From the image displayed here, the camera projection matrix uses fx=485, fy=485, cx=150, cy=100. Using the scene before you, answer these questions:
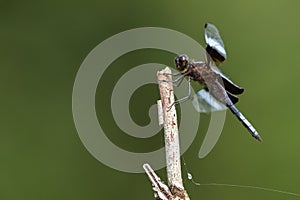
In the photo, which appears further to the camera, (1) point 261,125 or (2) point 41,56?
Result: (2) point 41,56

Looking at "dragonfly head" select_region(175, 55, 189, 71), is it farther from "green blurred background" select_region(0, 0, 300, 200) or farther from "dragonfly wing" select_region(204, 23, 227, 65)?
"green blurred background" select_region(0, 0, 300, 200)

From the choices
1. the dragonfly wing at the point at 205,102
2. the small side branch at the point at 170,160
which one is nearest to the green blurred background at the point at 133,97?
the dragonfly wing at the point at 205,102

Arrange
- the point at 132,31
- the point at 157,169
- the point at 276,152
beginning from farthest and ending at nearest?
the point at 132,31
the point at 276,152
the point at 157,169

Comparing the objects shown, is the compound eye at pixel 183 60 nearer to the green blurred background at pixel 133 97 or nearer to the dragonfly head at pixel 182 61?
the dragonfly head at pixel 182 61

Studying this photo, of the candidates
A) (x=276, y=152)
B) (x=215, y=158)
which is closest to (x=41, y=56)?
(x=215, y=158)

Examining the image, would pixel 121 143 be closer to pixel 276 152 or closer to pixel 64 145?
pixel 64 145

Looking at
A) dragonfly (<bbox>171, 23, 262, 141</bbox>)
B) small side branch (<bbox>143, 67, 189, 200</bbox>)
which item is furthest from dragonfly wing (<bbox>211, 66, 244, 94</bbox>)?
small side branch (<bbox>143, 67, 189, 200</bbox>)

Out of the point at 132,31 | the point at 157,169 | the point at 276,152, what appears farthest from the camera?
the point at 132,31

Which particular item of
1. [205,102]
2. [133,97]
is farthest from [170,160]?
[133,97]
